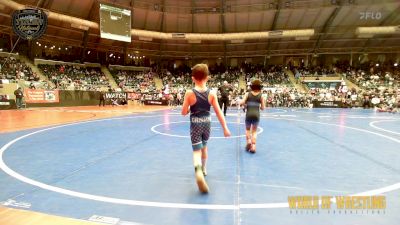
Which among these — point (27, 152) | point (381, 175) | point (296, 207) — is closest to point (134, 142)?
point (27, 152)

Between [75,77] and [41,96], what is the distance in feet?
30.4

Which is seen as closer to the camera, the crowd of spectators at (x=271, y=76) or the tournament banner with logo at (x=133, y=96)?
the tournament banner with logo at (x=133, y=96)

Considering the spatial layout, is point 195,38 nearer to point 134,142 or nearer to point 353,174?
point 134,142

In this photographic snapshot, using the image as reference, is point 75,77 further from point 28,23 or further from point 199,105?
point 199,105

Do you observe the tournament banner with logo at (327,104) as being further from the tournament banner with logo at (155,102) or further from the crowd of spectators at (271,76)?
the tournament banner with logo at (155,102)

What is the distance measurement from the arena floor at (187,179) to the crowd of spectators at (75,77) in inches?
893

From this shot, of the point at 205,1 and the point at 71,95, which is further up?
the point at 205,1

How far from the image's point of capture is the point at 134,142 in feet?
25.8

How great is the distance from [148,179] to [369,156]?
4.98m

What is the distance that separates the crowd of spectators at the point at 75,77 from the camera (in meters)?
28.8

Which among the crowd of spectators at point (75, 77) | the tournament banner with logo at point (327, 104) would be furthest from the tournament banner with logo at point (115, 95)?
the tournament banner with logo at point (327, 104)

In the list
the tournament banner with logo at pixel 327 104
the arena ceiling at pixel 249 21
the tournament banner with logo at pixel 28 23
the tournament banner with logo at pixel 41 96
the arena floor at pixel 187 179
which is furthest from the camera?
the arena ceiling at pixel 249 21

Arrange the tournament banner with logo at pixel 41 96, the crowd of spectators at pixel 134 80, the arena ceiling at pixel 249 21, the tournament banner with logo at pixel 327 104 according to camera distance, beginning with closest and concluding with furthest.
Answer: the tournament banner with logo at pixel 41 96 → the tournament banner with logo at pixel 327 104 → the arena ceiling at pixel 249 21 → the crowd of spectators at pixel 134 80

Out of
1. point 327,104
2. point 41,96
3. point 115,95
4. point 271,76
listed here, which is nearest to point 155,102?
point 115,95
